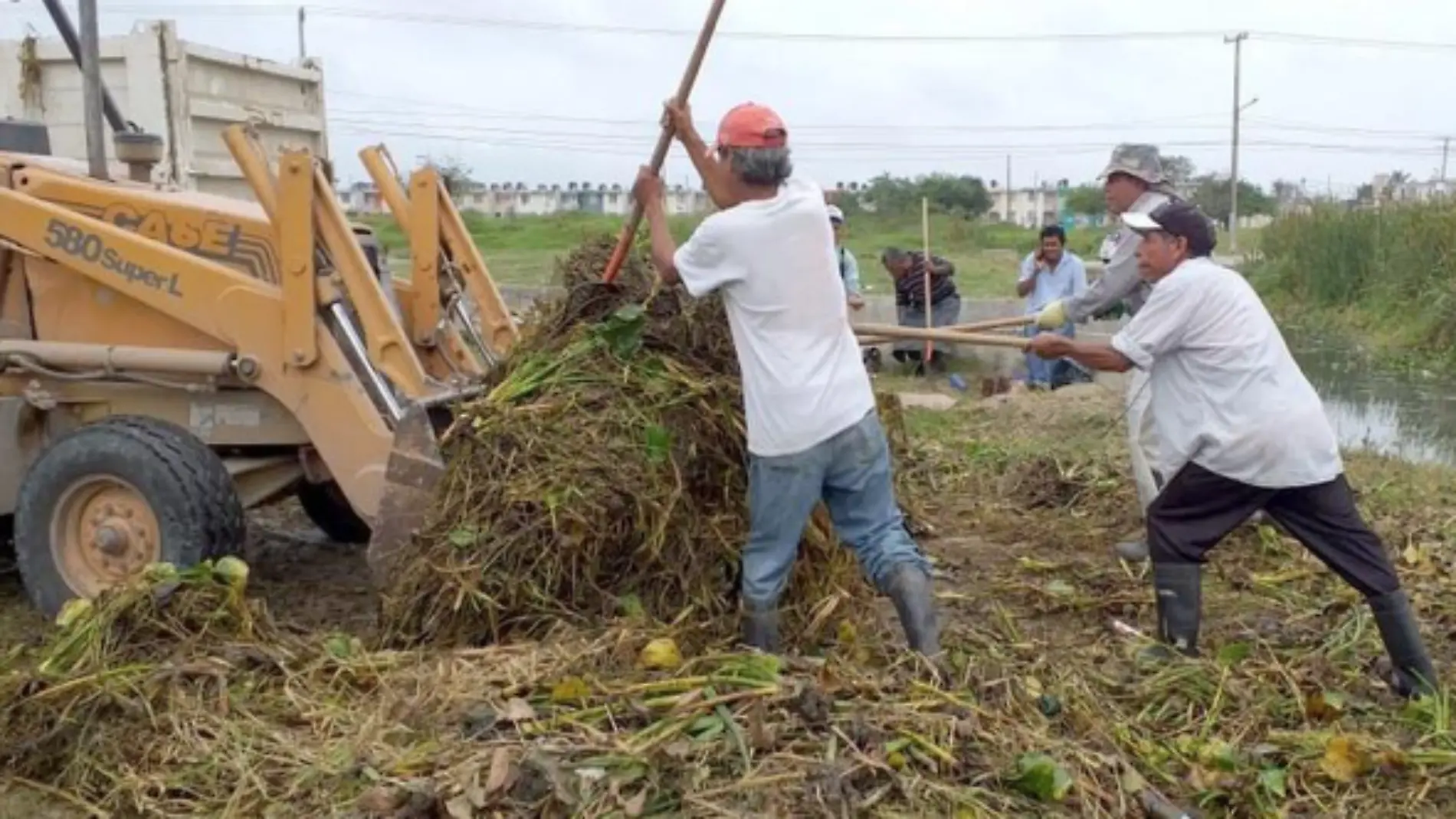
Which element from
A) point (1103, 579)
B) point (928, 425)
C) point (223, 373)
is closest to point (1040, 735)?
point (1103, 579)

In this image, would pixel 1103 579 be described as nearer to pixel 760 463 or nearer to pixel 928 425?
pixel 760 463

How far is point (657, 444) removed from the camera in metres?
4.72

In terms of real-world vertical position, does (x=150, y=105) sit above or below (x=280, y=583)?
above

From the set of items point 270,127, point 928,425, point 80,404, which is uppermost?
point 270,127

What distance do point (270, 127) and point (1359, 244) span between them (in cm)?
1472

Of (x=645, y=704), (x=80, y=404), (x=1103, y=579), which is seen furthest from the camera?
(x=1103, y=579)

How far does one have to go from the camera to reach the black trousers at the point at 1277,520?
184 inches

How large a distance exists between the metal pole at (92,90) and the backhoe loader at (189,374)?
0.09 metres

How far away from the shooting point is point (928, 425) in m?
10.1

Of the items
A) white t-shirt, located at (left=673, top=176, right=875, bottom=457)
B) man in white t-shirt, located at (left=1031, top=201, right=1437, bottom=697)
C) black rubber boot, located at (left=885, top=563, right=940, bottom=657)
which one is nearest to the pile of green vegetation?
black rubber boot, located at (left=885, top=563, right=940, bottom=657)

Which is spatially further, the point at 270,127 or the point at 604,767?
the point at 270,127

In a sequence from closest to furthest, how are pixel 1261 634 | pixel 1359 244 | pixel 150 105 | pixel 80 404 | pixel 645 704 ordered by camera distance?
pixel 645 704
pixel 1261 634
pixel 80 404
pixel 150 105
pixel 1359 244

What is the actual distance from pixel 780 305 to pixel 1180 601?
5.59 ft

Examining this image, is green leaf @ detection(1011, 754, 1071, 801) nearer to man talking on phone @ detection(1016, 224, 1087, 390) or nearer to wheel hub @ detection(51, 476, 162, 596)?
wheel hub @ detection(51, 476, 162, 596)
